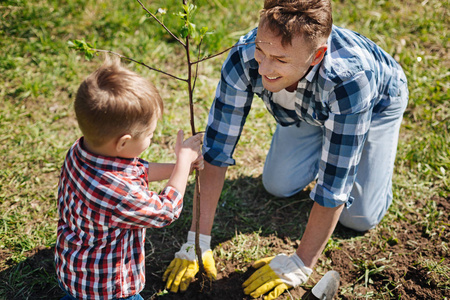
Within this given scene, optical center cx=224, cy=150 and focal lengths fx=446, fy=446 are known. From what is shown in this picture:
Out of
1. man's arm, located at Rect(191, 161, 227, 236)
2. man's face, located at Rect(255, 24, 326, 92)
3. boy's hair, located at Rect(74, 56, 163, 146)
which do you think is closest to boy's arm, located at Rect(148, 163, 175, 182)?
boy's hair, located at Rect(74, 56, 163, 146)

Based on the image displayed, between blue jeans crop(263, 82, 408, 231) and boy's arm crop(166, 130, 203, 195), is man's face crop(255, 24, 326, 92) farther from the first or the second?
blue jeans crop(263, 82, 408, 231)

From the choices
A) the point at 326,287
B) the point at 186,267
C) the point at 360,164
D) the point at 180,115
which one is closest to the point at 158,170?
the point at 186,267

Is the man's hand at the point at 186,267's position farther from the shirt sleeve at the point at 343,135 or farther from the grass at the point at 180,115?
the shirt sleeve at the point at 343,135

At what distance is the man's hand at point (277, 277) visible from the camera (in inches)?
91.0

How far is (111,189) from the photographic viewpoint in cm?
162

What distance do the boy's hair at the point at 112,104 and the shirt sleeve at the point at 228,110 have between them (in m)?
0.67

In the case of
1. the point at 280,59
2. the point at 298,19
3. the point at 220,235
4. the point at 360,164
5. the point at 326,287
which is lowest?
the point at 220,235

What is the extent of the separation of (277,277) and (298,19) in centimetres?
131

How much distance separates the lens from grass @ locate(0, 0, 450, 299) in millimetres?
2656

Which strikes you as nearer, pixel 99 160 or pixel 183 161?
pixel 99 160

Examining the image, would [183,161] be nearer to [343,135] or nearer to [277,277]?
[343,135]

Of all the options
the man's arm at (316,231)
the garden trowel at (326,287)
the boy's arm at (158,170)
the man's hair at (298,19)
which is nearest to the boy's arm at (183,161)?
the boy's arm at (158,170)

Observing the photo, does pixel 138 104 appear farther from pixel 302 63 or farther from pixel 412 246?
pixel 412 246

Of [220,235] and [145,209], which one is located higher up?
[145,209]
